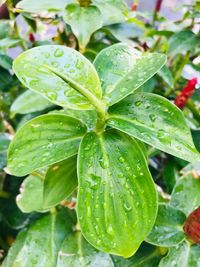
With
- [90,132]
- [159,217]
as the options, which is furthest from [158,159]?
[90,132]

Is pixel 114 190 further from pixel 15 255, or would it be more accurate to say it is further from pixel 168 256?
pixel 15 255

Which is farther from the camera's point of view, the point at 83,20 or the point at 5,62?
the point at 5,62

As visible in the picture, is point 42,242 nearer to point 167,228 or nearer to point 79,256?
point 79,256

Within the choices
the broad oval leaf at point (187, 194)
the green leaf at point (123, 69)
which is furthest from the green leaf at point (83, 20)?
the broad oval leaf at point (187, 194)

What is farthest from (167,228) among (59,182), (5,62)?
(5,62)

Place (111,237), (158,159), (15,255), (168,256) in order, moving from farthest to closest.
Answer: (158,159) < (15,255) < (168,256) < (111,237)

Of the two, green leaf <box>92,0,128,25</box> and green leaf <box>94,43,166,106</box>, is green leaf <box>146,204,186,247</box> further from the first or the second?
green leaf <box>92,0,128,25</box>
